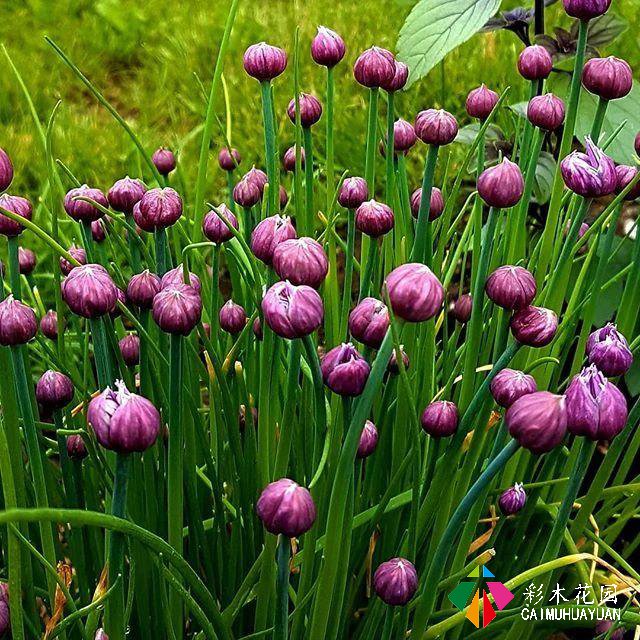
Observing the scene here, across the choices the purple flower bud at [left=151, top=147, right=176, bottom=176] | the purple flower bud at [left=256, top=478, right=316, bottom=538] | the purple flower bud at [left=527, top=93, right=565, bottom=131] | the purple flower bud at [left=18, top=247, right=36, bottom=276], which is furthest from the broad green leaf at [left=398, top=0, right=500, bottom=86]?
the purple flower bud at [left=256, top=478, right=316, bottom=538]

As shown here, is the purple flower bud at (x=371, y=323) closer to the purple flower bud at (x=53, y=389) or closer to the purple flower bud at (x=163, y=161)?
the purple flower bud at (x=53, y=389)

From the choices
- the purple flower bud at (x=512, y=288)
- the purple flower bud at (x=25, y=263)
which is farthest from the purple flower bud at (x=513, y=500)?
the purple flower bud at (x=25, y=263)

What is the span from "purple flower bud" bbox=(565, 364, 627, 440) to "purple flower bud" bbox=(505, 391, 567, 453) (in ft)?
0.05

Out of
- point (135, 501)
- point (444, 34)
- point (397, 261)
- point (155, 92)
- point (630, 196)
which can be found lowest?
point (155, 92)

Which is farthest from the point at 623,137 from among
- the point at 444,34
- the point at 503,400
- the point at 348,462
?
the point at 348,462

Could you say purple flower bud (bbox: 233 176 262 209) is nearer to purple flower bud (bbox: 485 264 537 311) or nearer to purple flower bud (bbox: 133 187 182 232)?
purple flower bud (bbox: 133 187 182 232)

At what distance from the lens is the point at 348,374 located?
28.9 inches

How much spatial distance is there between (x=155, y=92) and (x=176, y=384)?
6.99 ft

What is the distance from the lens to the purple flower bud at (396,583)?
81 centimetres

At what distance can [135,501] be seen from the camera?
0.95 meters

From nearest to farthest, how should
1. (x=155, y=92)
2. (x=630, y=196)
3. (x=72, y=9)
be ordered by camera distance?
1. (x=630, y=196)
2. (x=155, y=92)
3. (x=72, y=9)

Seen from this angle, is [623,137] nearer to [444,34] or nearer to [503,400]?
[444,34]

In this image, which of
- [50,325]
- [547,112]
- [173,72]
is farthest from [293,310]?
[173,72]

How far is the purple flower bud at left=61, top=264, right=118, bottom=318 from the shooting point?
742 millimetres
